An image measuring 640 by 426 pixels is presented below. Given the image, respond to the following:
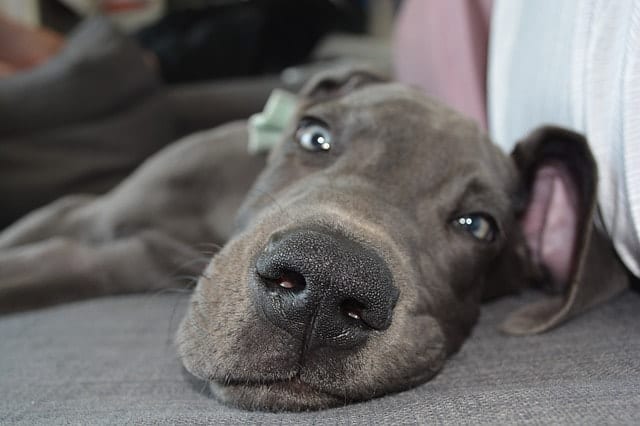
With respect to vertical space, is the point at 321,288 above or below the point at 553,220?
above

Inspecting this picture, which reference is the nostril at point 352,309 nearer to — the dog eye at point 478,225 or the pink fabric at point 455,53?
the dog eye at point 478,225

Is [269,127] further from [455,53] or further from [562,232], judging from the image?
[562,232]

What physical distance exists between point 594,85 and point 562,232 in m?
0.49

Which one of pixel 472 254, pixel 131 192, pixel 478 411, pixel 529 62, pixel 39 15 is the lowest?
pixel 39 15

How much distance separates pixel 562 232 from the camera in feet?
5.62

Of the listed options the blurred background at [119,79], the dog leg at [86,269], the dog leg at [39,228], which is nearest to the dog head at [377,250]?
the dog leg at [86,269]

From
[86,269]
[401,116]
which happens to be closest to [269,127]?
[401,116]

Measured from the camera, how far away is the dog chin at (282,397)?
3.42 feet

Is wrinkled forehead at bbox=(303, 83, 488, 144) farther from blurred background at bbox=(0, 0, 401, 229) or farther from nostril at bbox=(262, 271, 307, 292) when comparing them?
nostril at bbox=(262, 271, 307, 292)

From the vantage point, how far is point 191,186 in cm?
212

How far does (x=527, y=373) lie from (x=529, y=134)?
71 centimetres

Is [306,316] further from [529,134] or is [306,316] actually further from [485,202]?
[529,134]

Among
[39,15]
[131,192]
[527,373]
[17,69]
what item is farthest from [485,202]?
[39,15]

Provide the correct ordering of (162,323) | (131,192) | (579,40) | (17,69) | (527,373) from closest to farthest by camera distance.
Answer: (527,373), (579,40), (162,323), (131,192), (17,69)
